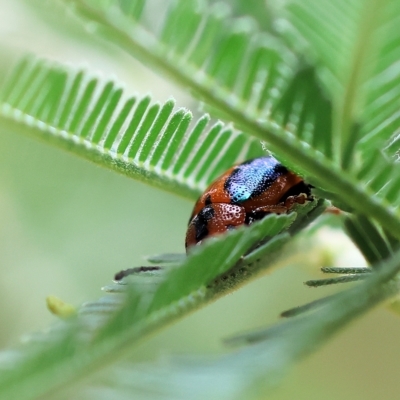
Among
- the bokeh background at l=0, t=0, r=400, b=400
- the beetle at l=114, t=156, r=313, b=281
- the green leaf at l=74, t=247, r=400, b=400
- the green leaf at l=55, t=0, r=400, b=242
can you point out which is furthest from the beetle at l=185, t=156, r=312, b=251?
the bokeh background at l=0, t=0, r=400, b=400

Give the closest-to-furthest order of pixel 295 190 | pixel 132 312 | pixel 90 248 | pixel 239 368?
pixel 239 368 < pixel 132 312 < pixel 295 190 < pixel 90 248

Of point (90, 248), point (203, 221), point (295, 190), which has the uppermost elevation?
point (295, 190)

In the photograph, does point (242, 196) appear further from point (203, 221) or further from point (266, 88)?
point (266, 88)

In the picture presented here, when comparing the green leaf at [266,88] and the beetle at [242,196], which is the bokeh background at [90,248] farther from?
the green leaf at [266,88]

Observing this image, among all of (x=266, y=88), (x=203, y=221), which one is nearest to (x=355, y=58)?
(x=266, y=88)

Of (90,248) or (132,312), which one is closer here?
(132,312)

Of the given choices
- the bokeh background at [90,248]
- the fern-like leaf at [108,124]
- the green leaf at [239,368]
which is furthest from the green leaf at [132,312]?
the bokeh background at [90,248]

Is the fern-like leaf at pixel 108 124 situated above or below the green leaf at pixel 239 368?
below

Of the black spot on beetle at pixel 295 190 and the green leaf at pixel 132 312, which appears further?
the black spot on beetle at pixel 295 190

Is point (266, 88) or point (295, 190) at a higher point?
point (266, 88)
